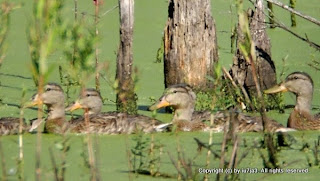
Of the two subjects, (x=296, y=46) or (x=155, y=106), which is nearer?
(x=155, y=106)

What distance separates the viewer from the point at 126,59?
11.1 meters

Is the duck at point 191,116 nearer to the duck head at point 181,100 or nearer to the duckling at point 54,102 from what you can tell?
the duck head at point 181,100

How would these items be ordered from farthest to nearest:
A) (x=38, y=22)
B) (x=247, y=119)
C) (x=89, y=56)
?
(x=247, y=119), (x=89, y=56), (x=38, y=22)

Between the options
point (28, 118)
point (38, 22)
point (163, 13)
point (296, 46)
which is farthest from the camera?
point (163, 13)

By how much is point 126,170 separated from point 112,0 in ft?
29.1

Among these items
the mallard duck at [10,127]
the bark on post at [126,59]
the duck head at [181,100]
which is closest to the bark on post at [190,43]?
the bark on post at [126,59]

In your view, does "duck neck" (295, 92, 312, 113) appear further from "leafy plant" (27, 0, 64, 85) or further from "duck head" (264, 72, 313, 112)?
"leafy plant" (27, 0, 64, 85)

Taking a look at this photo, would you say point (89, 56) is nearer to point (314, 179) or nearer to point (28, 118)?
point (314, 179)

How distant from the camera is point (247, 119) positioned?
9.99 meters

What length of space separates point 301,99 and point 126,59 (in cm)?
175

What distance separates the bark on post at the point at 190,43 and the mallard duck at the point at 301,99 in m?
0.99

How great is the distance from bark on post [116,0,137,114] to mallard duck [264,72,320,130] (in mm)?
1299

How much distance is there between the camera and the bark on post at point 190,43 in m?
11.5

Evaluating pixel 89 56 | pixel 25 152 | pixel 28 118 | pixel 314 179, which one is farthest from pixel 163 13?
pixel 89 56
